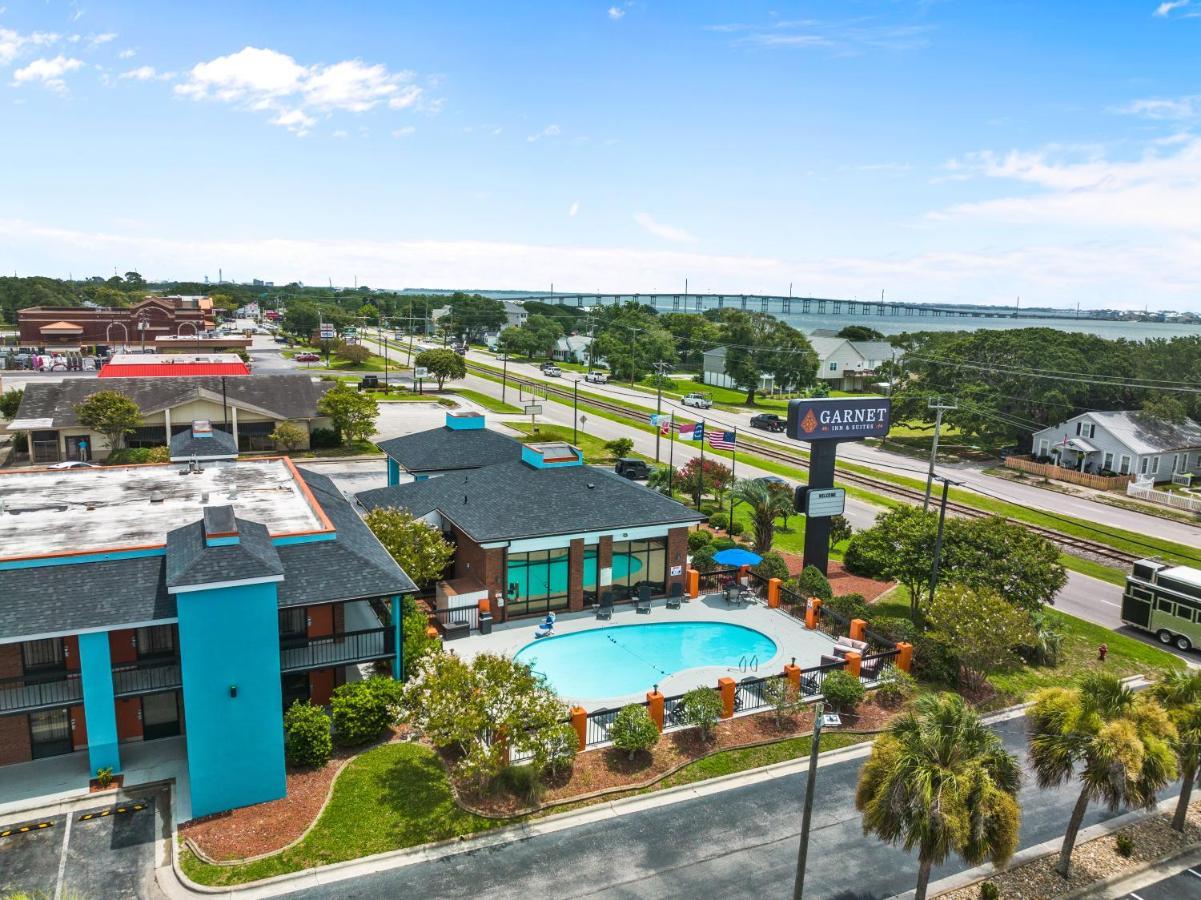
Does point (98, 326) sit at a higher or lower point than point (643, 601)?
higher

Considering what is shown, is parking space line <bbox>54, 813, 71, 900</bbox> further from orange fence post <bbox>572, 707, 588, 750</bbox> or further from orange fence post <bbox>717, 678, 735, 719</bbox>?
orange fence post <bbox>717, 678, 735, 719</bbox>

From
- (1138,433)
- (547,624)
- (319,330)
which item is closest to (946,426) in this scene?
(1138,433)

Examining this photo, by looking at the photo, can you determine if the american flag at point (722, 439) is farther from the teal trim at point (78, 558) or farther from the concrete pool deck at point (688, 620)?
the teal trim at point (78, 558)

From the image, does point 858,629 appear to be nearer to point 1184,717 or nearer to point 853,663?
point 853,663

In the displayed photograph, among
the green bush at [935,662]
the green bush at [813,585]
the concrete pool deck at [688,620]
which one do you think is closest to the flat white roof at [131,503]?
the concrete pool deck at [688,620]

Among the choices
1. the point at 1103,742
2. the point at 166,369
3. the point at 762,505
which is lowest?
the point at 762,505

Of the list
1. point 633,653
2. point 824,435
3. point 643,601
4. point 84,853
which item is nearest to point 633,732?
point 633,653
